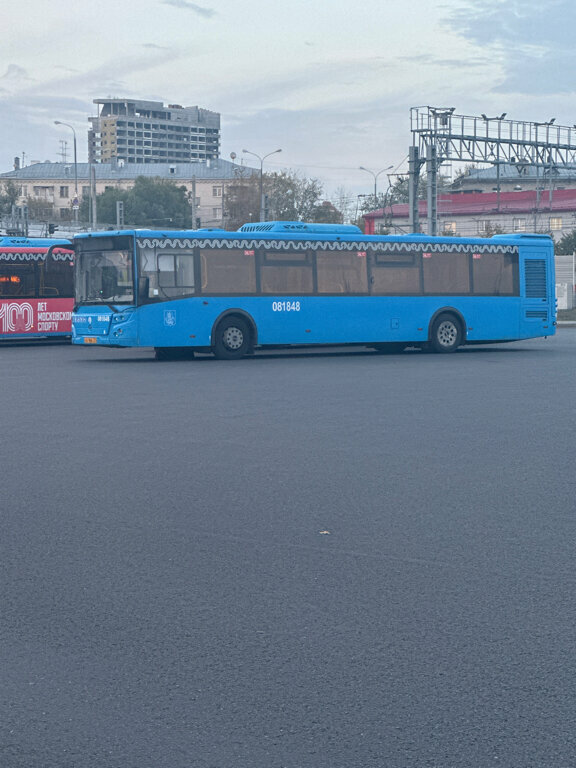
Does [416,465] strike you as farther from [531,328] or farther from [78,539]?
[531,328]

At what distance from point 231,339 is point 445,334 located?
5863mm

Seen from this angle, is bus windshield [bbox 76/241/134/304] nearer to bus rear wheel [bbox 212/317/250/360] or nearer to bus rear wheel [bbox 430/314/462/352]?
bus rear wheel [bbox 212/317/250/360]

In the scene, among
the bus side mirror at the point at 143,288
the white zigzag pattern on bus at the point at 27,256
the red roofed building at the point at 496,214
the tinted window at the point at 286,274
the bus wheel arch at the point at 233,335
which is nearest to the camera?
the bus side mirror at the point at 143,288

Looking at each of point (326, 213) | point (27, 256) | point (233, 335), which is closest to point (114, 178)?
point (326, 213)

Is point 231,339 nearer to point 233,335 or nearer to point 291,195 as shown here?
point 233,335

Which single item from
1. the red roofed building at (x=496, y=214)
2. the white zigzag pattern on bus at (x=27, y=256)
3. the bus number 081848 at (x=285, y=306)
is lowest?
the bus number 081848 at (x=285, y=306)

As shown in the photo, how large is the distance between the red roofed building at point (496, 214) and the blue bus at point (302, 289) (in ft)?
216

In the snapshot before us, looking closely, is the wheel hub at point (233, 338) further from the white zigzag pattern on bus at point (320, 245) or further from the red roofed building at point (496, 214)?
the red roofed building at point (496, 214)

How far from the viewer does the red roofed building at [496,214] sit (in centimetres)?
9725

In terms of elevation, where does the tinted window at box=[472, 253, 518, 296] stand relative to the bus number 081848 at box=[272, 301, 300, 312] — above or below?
above

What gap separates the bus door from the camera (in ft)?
96.9

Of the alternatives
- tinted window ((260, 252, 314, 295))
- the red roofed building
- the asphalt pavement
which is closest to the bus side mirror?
tinted window ((260, 252, 314, 295))

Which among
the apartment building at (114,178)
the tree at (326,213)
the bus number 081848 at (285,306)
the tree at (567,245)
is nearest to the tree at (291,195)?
the tree at (326,213)

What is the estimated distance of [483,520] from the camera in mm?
7418
